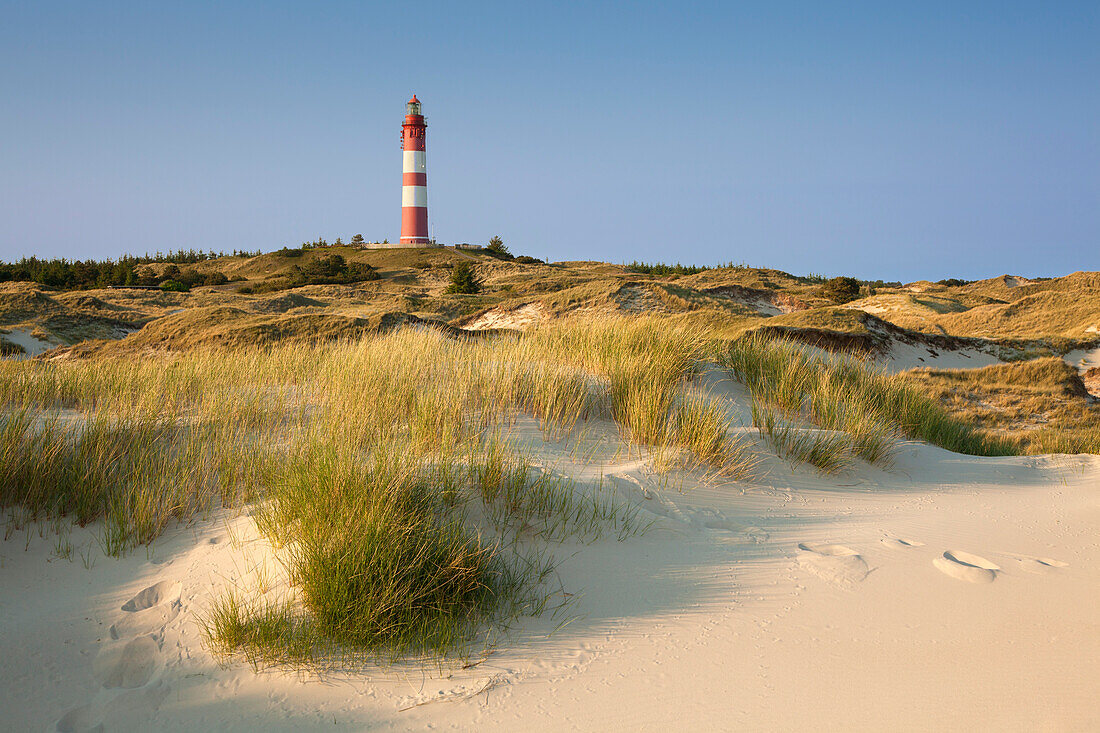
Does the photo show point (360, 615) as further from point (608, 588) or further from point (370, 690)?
point (608, 588)

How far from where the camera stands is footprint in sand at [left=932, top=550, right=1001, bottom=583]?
3621 millimetres

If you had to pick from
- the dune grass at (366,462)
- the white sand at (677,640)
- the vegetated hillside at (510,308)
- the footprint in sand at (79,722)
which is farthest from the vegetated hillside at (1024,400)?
the footprint in sand at (79,722)

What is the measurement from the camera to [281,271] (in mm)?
40875

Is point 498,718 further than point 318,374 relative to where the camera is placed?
No

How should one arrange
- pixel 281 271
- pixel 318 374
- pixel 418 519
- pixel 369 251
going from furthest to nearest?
1. pixel 369 251
2. pixel 281 271
3. pixel 318 374
4. pixel 418 519

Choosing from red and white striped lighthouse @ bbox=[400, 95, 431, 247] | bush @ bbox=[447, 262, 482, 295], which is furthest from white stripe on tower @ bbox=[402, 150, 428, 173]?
bush @ bbox=[447, 262, 482, 295]

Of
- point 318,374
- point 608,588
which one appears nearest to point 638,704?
point 608,588

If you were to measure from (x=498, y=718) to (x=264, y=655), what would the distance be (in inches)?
40.8

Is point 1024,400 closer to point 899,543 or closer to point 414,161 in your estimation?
point 899,543

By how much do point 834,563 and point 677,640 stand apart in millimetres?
1182

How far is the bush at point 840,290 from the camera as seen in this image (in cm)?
2946

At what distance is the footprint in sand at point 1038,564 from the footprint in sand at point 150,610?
4324 millimetres

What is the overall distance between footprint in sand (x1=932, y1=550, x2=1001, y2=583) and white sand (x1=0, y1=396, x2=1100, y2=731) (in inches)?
0.5

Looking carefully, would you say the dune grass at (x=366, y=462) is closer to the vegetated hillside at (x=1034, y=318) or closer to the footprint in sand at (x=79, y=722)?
the footprint in sand at (x=79, y=722)
